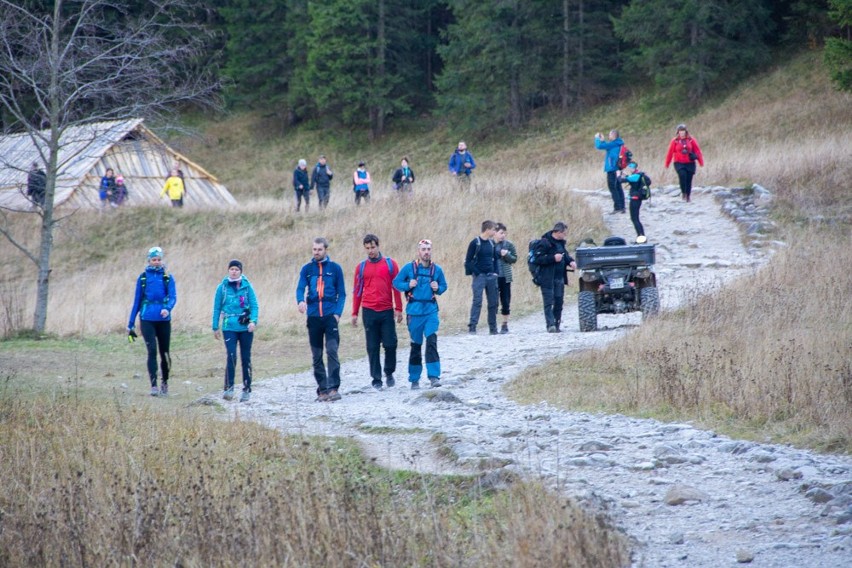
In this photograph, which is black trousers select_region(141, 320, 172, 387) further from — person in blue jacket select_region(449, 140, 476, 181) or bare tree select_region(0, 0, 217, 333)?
person in blue jacket select_region(449, 140, 476, 181)

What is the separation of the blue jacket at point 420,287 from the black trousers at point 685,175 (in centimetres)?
1338

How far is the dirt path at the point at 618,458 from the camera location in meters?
5.79

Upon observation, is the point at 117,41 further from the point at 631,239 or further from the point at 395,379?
the point at 631,239

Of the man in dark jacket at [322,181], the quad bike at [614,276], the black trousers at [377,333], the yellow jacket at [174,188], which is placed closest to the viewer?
the black trousers at [377,333]

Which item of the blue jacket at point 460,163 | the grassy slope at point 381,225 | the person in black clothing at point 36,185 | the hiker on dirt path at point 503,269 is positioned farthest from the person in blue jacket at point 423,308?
the blue jacket at point 460,163

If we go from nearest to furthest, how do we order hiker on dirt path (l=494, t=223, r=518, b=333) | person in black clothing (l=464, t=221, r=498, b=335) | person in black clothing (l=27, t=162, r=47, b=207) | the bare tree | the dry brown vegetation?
the dry brown vegetation
person in black clothing (l=464, t=221, r=498, b=335)
hiker on dirt path (l=494, t=223, r=518, b=333)
the bare tree
person in black clothing (l=27, t=162, r=47, b=207)

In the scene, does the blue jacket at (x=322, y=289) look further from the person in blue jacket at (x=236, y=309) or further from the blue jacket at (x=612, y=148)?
the blue jacket at (x=612, y=148)

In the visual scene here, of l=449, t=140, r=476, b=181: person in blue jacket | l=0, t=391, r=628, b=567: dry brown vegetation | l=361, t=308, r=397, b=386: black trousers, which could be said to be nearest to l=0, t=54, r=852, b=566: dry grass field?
l=0, t=391, r=628, b=567: dry brown vegetation

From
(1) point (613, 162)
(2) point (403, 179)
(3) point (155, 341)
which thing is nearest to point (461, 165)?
(2) point (403, 179)

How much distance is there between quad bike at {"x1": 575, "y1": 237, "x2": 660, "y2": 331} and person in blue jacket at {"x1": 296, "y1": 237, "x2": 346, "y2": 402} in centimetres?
511

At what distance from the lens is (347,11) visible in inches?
1930

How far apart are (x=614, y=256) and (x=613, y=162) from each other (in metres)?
8.80

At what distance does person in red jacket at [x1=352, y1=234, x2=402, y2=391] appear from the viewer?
12.4m

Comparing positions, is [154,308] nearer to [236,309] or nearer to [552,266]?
[236,309]
